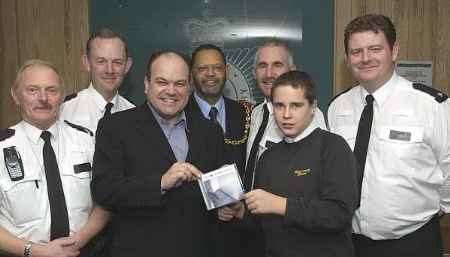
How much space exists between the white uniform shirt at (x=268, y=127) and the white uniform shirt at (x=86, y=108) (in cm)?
72

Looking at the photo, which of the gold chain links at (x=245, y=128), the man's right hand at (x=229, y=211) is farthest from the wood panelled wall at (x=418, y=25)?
the man's right hand at (x=229, y=211)

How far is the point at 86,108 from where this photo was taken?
228 centimetres

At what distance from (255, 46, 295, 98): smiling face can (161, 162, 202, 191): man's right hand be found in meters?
0.87

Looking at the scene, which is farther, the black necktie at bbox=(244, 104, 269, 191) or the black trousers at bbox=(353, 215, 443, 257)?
the black necktie at bbox=(244, 104, 269, 191)

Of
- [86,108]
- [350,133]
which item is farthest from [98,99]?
[350,133]

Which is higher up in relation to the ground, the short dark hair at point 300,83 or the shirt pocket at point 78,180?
the short dark hair at point 300,83

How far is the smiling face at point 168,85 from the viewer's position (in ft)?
5.73

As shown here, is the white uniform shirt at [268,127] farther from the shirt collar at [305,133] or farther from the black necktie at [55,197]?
the black necktie at [55,197]

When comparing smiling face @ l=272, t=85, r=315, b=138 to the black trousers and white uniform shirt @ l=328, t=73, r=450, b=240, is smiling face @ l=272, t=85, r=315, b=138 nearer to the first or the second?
white uniform shirt @ l=328, t=73, r=450, b=240

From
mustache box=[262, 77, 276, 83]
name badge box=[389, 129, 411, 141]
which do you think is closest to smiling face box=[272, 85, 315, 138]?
name badge box=[389, 129, 411, 141]

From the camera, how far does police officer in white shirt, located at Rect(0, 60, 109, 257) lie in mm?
1729

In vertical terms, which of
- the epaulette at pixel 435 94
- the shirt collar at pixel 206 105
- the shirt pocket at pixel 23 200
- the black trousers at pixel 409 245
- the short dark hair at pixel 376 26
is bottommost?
the black trousers at pixel 409 245

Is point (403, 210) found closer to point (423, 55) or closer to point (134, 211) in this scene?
point (134, 211)

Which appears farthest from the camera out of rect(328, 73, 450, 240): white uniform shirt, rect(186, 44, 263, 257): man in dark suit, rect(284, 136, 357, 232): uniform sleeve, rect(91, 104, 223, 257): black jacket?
rect(186, 44, 263, 257): man in dark suit
